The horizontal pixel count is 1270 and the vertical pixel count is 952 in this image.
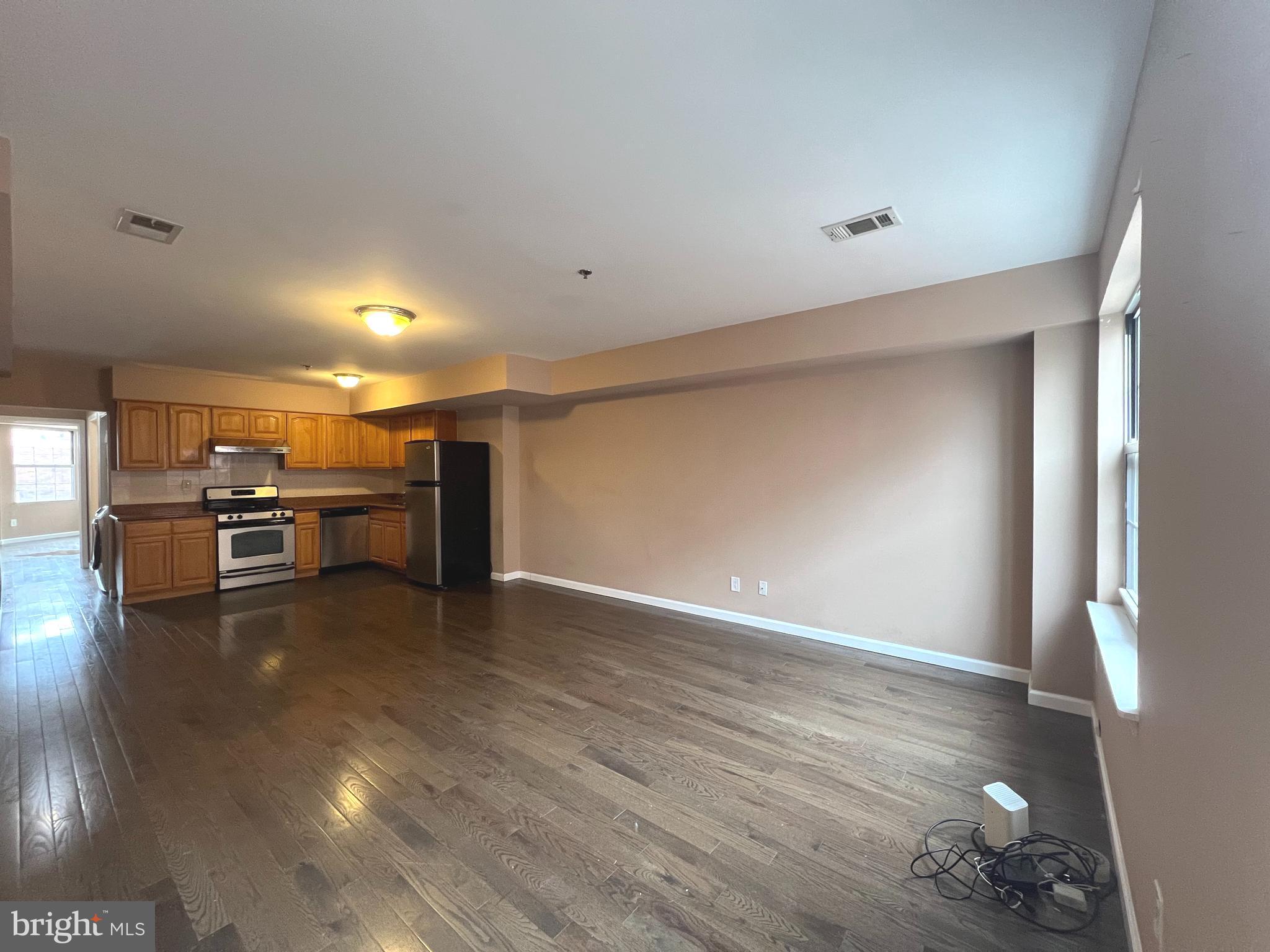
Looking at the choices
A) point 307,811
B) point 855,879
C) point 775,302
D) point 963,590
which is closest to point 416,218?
point 775,302

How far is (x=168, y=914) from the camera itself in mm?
1559

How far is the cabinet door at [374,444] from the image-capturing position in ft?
24.5

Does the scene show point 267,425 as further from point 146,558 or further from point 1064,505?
point 1064,505

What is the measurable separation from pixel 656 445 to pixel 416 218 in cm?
323

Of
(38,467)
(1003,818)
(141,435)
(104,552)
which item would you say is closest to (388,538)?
(141,435)

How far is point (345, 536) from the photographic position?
23.4ft

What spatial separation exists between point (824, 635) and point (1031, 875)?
230 centimetres

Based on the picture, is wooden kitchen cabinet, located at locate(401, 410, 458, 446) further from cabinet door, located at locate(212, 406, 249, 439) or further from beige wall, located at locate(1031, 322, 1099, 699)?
beige wall, located at locate(1031, 322, 1099, 699)

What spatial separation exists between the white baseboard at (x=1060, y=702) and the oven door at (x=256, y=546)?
25.1 feet

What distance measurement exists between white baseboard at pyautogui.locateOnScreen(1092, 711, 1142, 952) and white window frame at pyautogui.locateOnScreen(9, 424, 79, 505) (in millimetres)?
14521

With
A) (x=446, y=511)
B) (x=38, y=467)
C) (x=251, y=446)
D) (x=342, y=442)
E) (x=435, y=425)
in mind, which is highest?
(x=435, y=425)

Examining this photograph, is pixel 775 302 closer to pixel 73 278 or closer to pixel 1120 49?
pixel 1120 49

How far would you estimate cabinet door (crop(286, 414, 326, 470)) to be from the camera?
672 cm

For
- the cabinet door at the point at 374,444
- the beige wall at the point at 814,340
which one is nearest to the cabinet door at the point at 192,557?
the cabinet door at the point at 374,444
